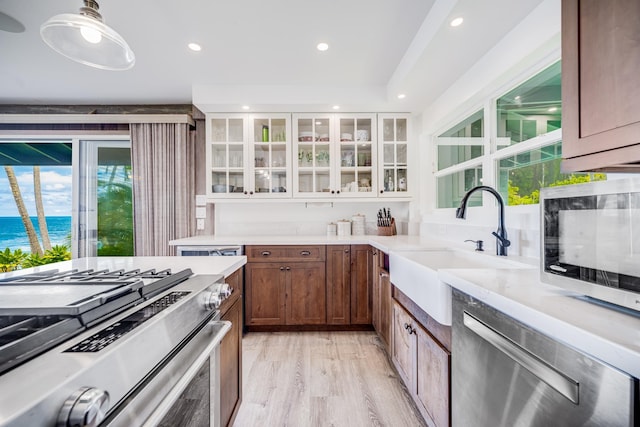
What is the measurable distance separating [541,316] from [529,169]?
4.66ft

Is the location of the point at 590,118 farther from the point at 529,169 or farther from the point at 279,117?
the point at 279,117

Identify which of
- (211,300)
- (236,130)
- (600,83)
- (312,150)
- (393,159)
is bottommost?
(211,300)

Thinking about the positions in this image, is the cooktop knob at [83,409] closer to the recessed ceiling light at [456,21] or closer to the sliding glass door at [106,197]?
the recessed ceiling light at [456,21]

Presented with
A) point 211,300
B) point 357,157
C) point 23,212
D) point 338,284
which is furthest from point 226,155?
point 23,212

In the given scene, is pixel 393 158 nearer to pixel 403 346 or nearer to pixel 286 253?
pixel 286 253

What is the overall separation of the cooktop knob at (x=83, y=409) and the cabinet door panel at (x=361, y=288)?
2.45 meters

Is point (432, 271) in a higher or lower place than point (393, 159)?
lower

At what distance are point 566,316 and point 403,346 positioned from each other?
49.7 inches

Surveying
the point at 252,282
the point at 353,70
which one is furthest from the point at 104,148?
the point at 353,70

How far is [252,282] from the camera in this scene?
2.76m

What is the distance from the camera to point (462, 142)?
256 centimetres

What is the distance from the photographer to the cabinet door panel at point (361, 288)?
275 centimetres

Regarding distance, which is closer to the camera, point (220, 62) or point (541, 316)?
point (541, 316)

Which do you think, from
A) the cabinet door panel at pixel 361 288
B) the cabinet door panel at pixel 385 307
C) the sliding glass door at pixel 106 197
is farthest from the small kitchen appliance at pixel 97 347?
the sliding glass door at pixel 106 197
